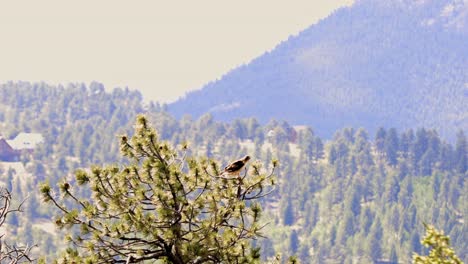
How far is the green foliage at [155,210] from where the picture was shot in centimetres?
1784

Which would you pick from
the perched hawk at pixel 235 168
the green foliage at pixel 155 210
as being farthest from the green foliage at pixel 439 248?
the perched hawk at pixel 235 168

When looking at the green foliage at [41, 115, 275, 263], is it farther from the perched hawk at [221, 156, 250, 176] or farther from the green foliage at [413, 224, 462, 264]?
the green foliage at [413, 224, 462, 264]

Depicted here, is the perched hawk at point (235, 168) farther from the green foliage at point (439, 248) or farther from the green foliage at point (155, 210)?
the green foliage at point (439, 248)

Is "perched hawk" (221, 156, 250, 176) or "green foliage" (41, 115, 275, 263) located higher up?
"perched hawk" (221, 156, 250, 176)

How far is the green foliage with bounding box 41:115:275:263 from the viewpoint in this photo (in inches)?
703

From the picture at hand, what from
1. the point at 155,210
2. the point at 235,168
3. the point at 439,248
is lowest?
the point at 439,248

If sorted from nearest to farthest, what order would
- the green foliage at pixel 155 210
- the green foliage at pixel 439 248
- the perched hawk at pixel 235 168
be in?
1. the green foliage at pixel 439 248
2. the green foliage at pixel 155 210
3. the perched hawk at pixel 235 168

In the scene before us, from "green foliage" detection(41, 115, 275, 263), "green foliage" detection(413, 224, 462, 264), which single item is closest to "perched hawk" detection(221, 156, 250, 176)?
"green foliage" detection(41, 115, 275, 263)

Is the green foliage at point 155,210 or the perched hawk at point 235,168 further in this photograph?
the perched hawk at point 235,168

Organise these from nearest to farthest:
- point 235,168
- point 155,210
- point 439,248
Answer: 1. point 439,248
2. point 155,210
3. point 235,168

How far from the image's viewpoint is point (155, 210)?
18.1 m

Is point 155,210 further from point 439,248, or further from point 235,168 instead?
point 439,248

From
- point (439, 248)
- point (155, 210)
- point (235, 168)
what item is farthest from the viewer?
point (235, 168)

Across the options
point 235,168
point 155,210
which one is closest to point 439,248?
point 235,168
